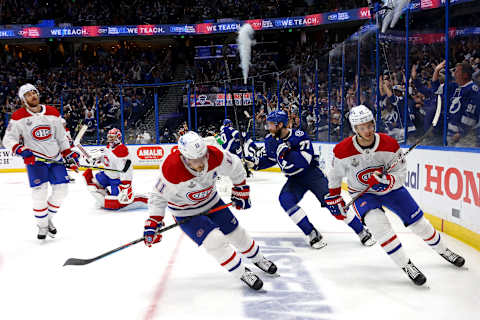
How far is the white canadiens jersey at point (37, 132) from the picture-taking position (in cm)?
413

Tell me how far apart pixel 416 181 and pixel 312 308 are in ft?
9.90

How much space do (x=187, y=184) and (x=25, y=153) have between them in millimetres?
2252

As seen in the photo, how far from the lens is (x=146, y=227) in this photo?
2.73 m

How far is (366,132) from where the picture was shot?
2.94 m

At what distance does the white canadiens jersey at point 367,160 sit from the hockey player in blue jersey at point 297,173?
842mm

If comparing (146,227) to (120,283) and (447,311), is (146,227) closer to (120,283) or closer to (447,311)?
(120,283)

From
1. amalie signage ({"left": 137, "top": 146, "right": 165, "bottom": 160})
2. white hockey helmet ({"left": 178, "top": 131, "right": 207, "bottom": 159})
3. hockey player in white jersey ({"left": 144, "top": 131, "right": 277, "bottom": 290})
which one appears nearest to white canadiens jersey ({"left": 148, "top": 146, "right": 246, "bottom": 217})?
hockey player in white jersey ({"left": 144, "top": 131, "right": 277, "bottom": 290})

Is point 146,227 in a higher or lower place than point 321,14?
lower

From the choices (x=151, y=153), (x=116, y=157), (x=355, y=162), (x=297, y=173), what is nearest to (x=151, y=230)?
(x=355, y=162)

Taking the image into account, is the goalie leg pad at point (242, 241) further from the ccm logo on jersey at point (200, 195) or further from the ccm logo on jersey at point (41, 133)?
the ccm logo on jersey at point (41, 133)

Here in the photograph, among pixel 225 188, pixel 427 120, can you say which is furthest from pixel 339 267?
pixel 225 188

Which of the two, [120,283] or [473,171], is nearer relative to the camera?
[120,283]

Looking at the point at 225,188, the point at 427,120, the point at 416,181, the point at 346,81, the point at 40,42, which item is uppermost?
the point at 40,42

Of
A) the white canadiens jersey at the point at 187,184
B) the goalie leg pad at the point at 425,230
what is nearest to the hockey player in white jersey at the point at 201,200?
the white canadiens jersey at the point at 187,184
